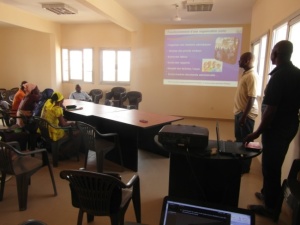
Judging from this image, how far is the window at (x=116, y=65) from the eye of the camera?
7.01 metres

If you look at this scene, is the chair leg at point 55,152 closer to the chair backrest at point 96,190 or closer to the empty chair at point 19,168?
Result: the empty chair at point 19,168

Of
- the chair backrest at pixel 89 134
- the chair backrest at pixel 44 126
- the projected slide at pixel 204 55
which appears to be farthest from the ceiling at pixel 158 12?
the chair backrest at pixel 89 134

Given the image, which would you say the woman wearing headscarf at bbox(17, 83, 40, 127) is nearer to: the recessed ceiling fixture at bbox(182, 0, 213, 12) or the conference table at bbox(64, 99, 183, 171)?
the conference table at bbox(64, 99, 183, 171)

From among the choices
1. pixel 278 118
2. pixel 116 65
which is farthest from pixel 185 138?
pixel 116 65

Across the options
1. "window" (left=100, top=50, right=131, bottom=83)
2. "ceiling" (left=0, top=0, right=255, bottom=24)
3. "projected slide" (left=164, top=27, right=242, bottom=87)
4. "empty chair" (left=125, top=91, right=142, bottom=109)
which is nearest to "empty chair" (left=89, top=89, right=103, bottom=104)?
"window" (left=100, top=50, right=131, bottom=83)

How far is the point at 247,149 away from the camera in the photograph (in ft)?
5.71

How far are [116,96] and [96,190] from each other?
17.2ft

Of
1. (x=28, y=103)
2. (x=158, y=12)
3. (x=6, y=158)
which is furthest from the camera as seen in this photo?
(x=158, y=12)

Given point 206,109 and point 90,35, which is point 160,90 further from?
point 90,35

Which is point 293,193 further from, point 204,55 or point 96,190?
point 204,55

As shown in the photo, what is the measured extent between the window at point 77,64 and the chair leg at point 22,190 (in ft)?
17.9

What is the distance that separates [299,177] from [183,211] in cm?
136

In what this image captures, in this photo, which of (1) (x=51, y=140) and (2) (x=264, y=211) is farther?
(1) (x=51, y=140)

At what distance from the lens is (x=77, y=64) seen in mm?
7445
